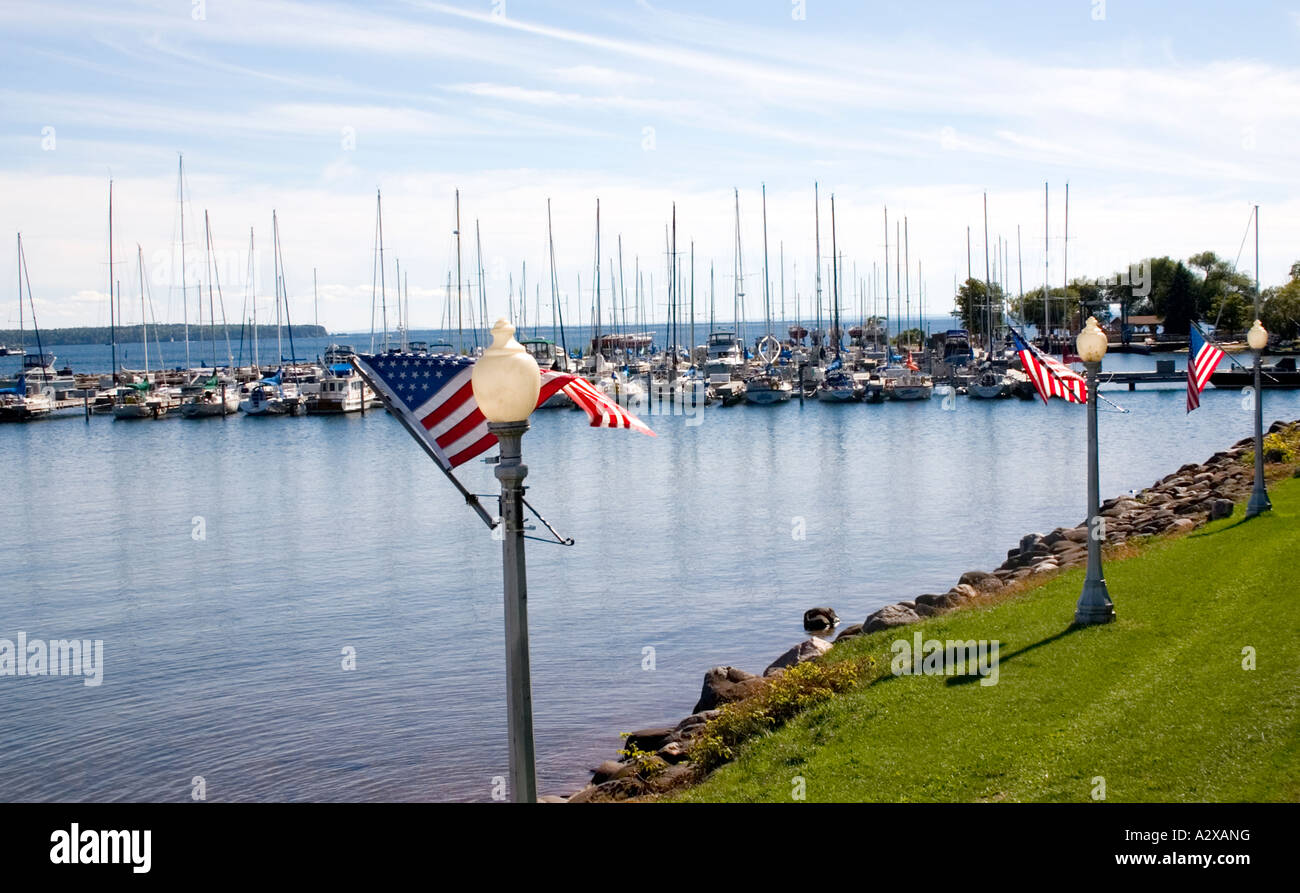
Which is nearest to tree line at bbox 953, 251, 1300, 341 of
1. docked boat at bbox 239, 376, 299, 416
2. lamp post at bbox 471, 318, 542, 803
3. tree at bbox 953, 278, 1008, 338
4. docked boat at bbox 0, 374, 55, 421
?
tree at bbox 953, 278, 1008, 338

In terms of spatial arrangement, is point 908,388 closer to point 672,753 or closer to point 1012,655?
point 1012,655

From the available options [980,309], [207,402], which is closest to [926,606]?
[207,402]

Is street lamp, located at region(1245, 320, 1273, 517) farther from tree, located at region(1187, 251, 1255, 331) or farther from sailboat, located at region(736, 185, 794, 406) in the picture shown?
tree, located at region(1187, 251, 1255, 331)

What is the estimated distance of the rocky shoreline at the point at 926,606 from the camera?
701 inches

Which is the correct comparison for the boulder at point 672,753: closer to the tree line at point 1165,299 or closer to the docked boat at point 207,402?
the docked boat at point 207,402

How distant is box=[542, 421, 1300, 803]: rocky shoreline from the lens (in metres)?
17.8

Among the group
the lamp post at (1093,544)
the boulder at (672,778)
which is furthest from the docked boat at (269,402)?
the lamp post at (1093,544)

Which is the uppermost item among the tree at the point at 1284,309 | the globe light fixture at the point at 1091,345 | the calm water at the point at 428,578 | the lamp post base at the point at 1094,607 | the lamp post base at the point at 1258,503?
the tree at the point at 1284,309

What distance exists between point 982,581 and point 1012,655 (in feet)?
31.5

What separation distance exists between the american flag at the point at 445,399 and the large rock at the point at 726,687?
31.6 ft

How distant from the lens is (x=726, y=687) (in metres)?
21.2

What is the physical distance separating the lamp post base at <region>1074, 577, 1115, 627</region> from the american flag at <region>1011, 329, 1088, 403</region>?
3961 millimetres

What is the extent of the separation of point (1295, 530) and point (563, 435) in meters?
62.1
